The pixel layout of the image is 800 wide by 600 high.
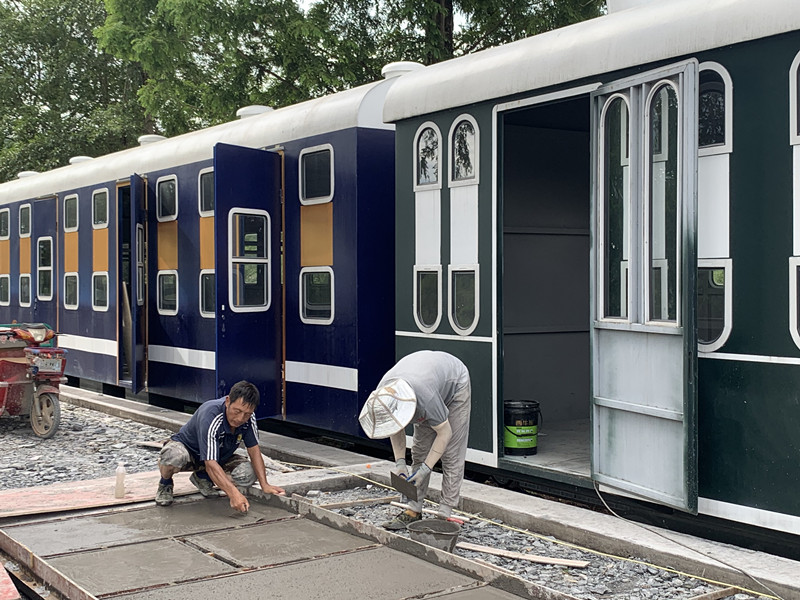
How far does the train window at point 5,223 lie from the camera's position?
53.7ft

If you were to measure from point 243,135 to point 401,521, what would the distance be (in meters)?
5.61

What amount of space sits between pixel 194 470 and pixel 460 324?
92.8 inches

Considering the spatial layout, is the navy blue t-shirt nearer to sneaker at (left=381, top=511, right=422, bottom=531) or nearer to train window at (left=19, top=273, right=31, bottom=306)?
sneaker at (left=381, top=511, right=422, bottom=531)

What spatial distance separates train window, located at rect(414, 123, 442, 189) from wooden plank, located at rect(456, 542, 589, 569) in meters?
3.12

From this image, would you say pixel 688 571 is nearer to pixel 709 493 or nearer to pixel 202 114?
pixel 709 493

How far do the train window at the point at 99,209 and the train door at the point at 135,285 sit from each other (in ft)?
0.83

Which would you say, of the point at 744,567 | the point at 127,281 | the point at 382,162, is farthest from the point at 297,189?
the point at 744,567

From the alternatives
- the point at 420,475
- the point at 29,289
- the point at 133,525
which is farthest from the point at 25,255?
the point at 420,475

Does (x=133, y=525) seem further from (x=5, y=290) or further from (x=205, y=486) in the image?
(x=5, y=290)

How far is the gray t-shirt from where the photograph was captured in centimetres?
605

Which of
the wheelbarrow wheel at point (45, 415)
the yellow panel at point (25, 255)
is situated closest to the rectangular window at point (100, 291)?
the wheelbarrow wheel at point (45, 415)

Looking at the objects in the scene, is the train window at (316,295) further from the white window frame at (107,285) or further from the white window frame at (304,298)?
the white window frame at (107,285)

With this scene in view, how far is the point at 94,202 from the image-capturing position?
43.7ft

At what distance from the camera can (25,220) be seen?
51.3 ft
